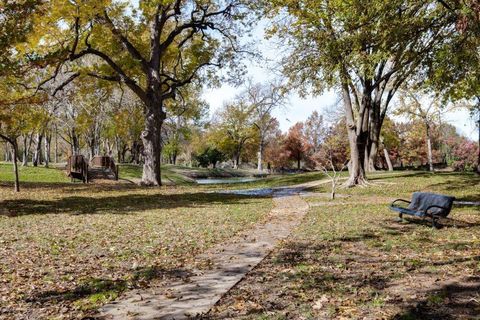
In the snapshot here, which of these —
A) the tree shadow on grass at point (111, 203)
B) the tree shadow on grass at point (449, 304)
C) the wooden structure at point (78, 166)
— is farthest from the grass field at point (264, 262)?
the wooden structure at point (78, 166)

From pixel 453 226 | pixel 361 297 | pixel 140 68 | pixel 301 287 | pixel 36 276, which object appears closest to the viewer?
pixel 361 297

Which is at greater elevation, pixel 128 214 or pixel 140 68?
pixel 140 68

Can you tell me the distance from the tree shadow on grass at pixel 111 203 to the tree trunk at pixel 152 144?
16.0 ft

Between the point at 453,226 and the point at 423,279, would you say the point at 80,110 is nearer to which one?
the point at 453,226

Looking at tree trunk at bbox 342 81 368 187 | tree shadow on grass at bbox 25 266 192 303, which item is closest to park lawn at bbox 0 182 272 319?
tree shadow on grass at bbox 25 266 192 303

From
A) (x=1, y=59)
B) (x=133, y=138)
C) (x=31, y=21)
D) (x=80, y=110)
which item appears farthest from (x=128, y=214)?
(x=133, y=138)

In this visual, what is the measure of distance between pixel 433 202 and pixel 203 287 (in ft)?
22.5

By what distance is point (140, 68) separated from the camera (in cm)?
2419

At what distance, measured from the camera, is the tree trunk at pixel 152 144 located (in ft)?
75.3

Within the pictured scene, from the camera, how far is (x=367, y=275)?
19.2 ft

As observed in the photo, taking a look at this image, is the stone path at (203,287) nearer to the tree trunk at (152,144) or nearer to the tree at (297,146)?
the tree trunk at (152,144)

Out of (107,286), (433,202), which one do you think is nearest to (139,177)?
(433,202)

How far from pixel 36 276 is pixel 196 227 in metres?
4.70

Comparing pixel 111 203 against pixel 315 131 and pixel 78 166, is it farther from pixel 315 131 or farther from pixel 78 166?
pixel 315 131
